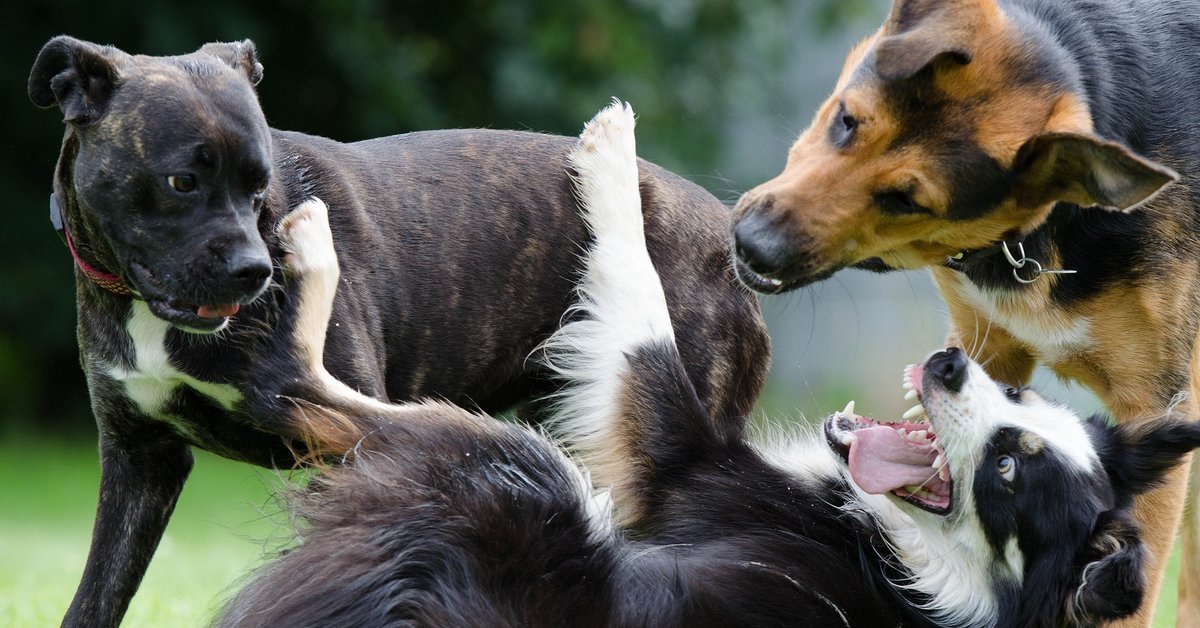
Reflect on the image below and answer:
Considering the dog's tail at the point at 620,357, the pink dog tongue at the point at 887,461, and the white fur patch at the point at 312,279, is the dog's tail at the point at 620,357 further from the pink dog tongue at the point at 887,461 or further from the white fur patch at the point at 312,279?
the white fur patch at the point at 312,279

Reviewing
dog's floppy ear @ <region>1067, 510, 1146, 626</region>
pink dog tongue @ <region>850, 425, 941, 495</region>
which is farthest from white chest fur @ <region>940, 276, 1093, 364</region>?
dog's floppy ear @ <region>1067, 510, 1146, 626</region>

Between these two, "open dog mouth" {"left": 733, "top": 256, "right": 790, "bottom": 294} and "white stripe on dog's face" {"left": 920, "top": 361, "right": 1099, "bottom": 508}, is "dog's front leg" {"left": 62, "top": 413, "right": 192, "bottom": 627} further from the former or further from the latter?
"white stripe on dog's face" {"left": 920, "top": 361, "right": 1099, "bottom": 508}

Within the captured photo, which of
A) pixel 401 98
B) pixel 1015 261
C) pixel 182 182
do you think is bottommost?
pixel 401 98

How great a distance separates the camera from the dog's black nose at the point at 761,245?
13.0ft

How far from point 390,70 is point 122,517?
7489 millimetres

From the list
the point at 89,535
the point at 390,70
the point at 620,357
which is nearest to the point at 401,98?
the point at 390,70

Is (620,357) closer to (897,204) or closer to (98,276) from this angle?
(897,204)

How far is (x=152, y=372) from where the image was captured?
3.79m

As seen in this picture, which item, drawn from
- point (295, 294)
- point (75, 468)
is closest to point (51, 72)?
point (295, 294)

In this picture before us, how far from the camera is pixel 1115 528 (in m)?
3.71

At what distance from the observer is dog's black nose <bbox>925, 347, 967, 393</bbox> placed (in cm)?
389

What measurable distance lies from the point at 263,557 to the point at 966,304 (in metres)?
2.49

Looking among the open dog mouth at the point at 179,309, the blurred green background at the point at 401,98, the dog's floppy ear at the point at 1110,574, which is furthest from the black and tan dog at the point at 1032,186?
the blurred green background at the point at 401,98

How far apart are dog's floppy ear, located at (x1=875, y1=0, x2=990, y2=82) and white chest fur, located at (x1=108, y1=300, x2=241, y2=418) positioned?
2.09 meters
